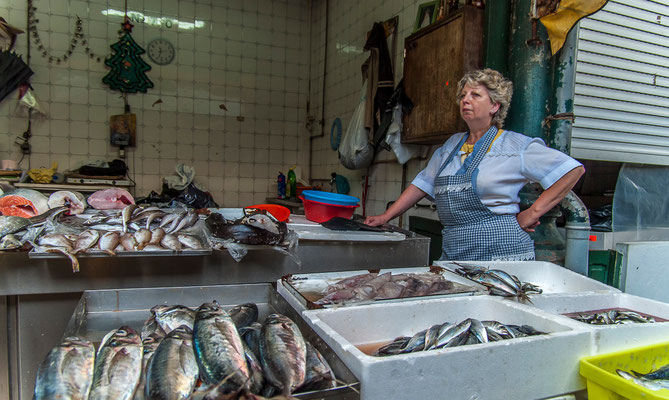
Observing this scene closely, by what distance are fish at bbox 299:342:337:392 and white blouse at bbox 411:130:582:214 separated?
1797mm

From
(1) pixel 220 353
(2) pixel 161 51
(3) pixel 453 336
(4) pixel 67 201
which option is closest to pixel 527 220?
(3) pixel 453 336

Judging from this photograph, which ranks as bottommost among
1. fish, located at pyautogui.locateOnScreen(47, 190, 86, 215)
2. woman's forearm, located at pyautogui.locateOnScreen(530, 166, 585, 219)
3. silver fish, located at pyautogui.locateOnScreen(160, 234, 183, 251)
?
silver fish, located at pyautogui.locateOnScreen(160, 234, 183, 251)

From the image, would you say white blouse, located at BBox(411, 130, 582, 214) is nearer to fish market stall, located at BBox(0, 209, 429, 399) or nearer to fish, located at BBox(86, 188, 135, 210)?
fish market stall, located at BBox(0, 209, 429, 399)

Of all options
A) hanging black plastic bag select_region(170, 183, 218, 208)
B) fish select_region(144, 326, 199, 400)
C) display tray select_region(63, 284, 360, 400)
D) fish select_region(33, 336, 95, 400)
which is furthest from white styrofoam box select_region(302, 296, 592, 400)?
hanging black plastic bag select_region(170, 183, 218, 208)

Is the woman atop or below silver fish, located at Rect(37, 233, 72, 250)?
atop

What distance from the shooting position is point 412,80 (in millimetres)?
3766

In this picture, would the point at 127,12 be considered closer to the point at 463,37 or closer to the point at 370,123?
the point at 370,123

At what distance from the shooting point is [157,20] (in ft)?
20.0

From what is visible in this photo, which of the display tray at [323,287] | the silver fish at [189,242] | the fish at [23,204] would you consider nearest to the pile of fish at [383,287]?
the display tray at [323,287]

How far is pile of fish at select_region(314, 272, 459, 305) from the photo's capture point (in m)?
1.46

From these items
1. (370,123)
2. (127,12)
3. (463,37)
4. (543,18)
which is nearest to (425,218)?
(370,123)

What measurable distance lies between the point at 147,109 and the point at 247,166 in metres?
1.69

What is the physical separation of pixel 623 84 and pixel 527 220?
5.46 feet

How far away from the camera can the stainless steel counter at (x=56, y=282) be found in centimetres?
193
